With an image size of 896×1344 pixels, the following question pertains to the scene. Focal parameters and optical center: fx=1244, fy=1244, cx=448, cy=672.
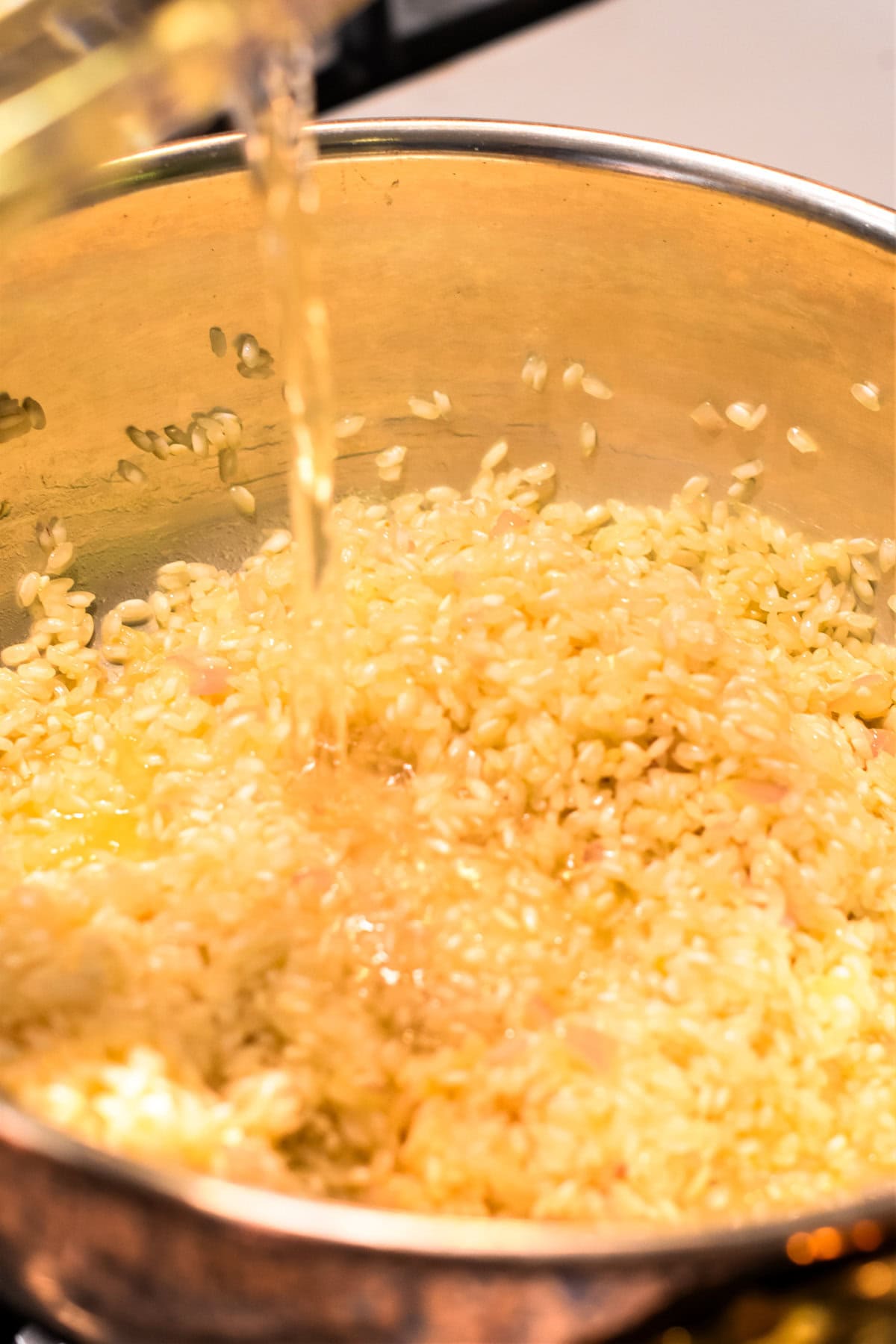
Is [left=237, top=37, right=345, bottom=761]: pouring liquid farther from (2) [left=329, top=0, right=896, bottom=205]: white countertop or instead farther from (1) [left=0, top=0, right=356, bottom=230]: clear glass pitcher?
(2) [left=329, top=0, right=896, bottom=205]: white countertop

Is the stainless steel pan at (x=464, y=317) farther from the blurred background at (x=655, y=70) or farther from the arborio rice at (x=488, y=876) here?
the blurred background at (x=655, y=70)

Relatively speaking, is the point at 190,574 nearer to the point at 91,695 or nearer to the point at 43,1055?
the point at 91,695

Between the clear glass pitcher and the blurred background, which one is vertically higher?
the clear glass pitcher

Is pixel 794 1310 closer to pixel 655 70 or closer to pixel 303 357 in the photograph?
pixel 303 357

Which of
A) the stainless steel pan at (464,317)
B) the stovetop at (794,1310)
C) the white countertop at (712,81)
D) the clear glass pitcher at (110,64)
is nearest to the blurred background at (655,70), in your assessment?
the white countertop at (712,81)

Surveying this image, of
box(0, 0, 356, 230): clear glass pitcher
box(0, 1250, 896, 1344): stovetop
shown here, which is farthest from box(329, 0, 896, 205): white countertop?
box(0, 1250, 896, 1344): stovetop

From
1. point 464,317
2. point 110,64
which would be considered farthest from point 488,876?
point 110,64

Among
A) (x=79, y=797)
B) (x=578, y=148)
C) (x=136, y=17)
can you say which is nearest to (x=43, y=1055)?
(x=79, y=797)
